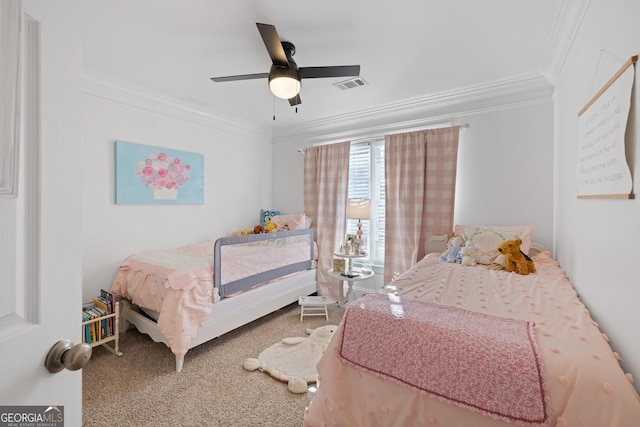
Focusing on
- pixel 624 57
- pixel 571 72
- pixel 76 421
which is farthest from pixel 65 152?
pixel 571 72

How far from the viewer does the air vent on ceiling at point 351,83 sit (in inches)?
107

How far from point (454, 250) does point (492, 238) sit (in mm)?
343

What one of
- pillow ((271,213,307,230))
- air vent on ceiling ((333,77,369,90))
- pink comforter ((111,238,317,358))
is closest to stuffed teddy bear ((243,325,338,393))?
pink comforter ((111,238,317,358))

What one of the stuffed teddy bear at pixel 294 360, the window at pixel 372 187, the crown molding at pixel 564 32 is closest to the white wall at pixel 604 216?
the crown molding at pixel 564 32

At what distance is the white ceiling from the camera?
1766 millimetres

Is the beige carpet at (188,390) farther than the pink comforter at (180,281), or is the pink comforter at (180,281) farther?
the pink comforter at (180,281)

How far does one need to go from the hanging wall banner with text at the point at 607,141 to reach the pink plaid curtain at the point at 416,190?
1.38m

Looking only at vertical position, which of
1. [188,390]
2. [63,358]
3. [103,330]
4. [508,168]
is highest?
[508,168]

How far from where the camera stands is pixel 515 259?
7.29 feet

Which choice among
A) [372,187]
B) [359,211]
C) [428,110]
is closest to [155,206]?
[359,211]

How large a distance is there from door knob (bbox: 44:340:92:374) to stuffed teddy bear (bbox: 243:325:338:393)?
5.44 feet

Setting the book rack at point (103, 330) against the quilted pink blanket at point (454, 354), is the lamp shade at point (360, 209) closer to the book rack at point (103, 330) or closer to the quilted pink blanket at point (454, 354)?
the quilted pink blanket at point (454, 354)

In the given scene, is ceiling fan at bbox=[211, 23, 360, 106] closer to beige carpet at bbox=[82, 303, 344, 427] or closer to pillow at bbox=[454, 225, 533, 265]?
pillow at bbox=[454, 225, 533, 265]

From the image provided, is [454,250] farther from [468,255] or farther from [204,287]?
Result: [204,287]
